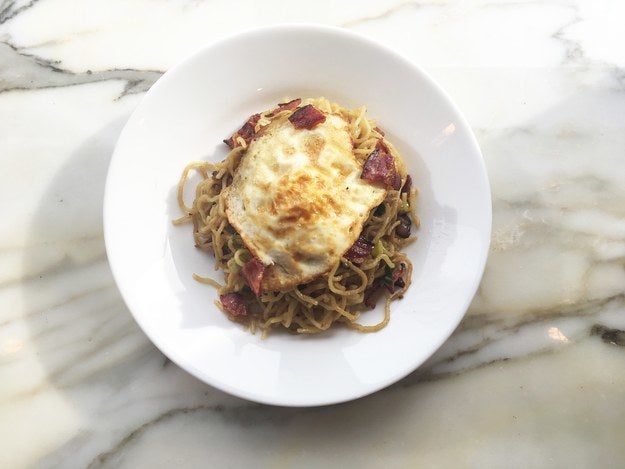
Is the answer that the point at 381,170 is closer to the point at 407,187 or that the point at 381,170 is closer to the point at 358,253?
the point at 407,187

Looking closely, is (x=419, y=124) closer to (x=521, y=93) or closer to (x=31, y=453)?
(x=521, y=93)

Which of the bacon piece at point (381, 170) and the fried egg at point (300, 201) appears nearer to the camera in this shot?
the fried egg at point (300, 201)

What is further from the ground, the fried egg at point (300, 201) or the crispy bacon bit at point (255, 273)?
the fried egg at point (300, 201)

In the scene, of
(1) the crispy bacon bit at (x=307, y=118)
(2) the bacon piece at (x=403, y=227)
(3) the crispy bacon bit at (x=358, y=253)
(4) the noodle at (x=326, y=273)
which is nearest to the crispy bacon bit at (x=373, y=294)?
(4) the noodle at (x=326, y=273)

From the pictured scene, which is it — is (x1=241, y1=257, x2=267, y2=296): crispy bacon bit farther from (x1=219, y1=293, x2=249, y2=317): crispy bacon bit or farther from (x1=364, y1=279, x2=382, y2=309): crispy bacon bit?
(x1=364, y1=279, x2=382, y2=309): crispy bacon bit

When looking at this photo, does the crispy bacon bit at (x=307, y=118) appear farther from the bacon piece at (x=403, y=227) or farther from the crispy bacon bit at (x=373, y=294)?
the crispy bacon bit at (x=373, y=294)

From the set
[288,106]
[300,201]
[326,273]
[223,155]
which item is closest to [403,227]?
[326,273]
